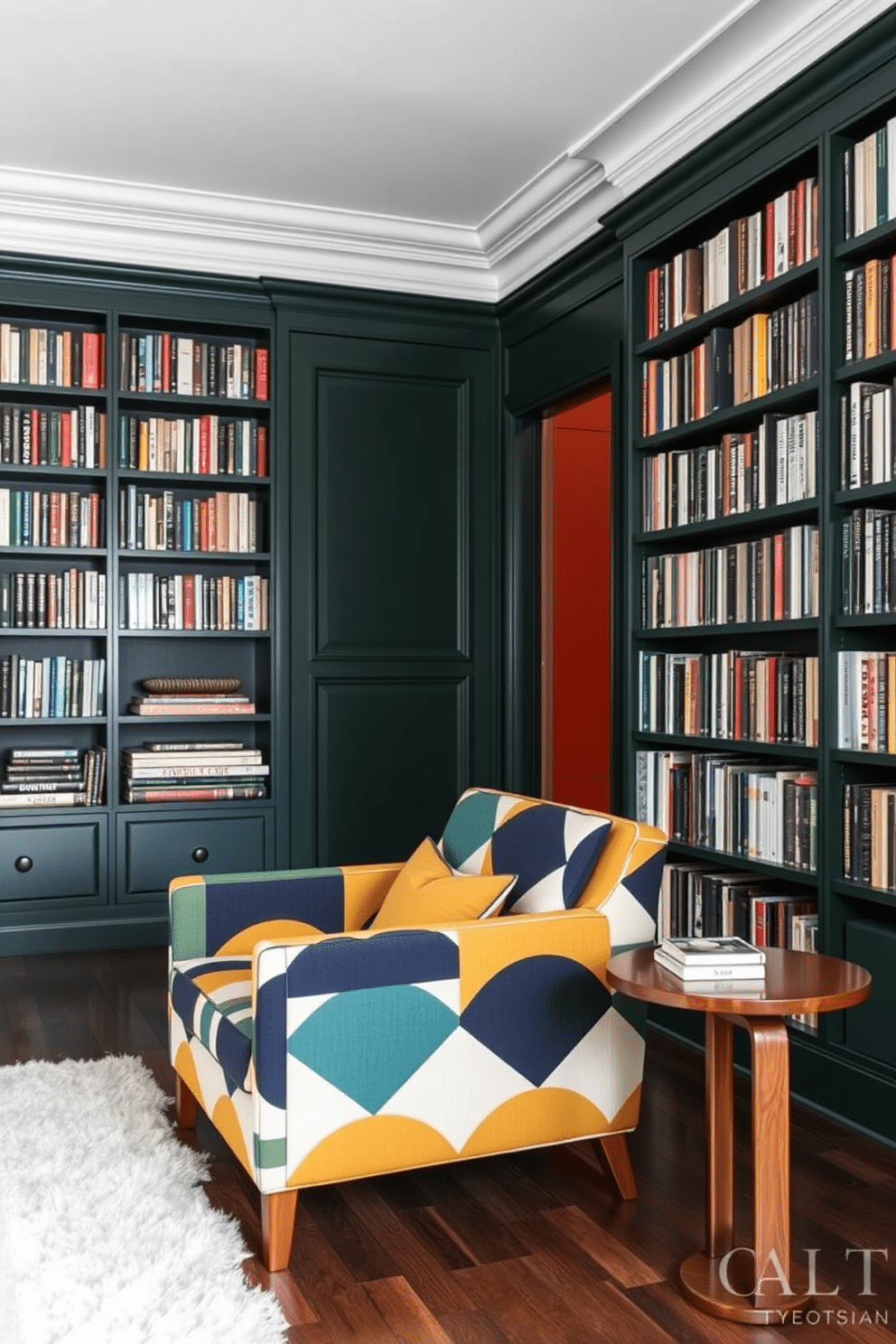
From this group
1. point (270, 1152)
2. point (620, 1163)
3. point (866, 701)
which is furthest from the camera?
point (866, 701)

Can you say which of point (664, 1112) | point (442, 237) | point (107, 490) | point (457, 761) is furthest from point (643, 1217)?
point (442, 237)

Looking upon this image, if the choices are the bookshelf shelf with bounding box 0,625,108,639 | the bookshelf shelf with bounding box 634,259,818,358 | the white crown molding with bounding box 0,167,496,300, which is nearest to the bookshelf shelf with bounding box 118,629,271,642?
the bookshelf shelf with bounding box 0,625,108,639

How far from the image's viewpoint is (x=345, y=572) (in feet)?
17.0

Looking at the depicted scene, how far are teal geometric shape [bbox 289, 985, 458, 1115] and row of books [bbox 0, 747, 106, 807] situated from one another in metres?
2.85

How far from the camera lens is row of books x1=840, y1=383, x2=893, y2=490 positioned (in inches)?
117

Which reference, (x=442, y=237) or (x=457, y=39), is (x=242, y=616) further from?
(x=457, y=39)

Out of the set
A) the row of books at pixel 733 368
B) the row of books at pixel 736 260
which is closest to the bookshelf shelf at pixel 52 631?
the row of books at pixel 733 368

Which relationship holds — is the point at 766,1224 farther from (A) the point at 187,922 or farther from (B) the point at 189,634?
(B) the point at 189,634

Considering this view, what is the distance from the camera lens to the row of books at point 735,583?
3273 millimetres

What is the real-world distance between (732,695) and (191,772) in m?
2.33

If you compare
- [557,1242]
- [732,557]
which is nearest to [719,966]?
[557,1242]

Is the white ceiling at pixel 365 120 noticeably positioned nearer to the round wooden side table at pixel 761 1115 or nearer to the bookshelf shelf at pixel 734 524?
the bookshelf shelf at pixel 734 524

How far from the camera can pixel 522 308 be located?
5.18 meters

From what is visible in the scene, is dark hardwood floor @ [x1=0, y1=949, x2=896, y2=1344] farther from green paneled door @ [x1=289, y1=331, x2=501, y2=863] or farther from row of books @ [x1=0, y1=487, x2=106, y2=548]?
row of books @ [x1=0, y1=487, x2=106, y2=548]
